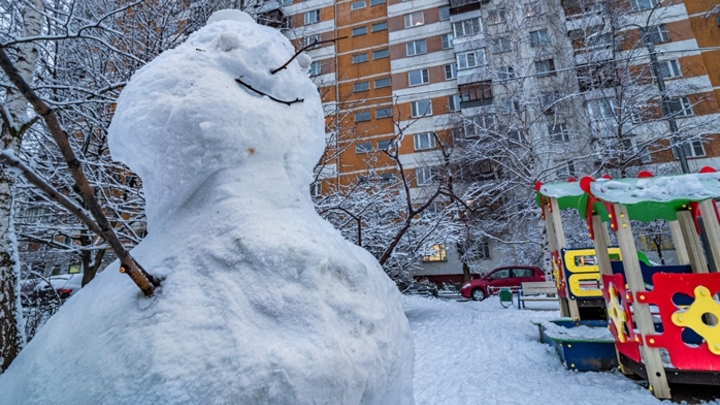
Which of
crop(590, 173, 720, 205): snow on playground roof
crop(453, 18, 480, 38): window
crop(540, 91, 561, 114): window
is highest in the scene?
crop(453, 18, 480, 38): window

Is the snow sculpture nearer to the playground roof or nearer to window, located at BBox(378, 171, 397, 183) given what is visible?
the playground roof

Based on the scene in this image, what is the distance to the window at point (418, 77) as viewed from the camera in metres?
23.0

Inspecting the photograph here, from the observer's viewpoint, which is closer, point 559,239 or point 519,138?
point 559,239

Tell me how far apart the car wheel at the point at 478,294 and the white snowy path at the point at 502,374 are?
6.21 metres

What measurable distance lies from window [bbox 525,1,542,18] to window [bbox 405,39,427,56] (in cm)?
1235

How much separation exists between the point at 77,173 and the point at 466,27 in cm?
2487

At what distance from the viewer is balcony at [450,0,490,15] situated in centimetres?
2111

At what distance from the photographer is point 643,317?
145 inches

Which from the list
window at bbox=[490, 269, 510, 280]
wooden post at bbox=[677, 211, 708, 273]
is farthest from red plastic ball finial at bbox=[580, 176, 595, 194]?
window at bbox=[490, 269, 510, 280]

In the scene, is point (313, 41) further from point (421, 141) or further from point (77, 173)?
point (421, 141)

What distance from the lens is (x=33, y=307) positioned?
5.39 metres

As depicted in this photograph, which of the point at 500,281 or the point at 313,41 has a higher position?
the point at 313,41

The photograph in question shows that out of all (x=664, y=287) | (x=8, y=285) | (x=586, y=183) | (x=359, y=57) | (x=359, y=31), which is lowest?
(x=664, y=287)

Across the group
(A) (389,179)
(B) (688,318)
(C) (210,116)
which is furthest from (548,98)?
(C) (210,116)
